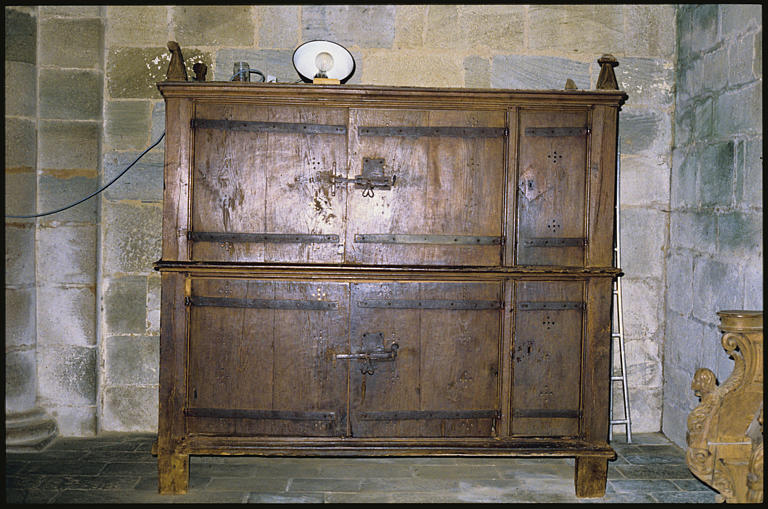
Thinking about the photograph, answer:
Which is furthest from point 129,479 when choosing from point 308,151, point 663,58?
point 663,58

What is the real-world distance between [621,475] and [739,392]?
48.7 inches

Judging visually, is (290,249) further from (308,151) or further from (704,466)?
(704,466)

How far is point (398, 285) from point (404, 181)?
51 centimetres

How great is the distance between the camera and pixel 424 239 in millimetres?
3346

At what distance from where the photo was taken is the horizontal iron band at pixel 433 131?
10.9 feet

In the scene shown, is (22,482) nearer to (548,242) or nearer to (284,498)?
(284,498)

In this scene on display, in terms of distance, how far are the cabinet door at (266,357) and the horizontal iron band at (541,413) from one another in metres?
0.86

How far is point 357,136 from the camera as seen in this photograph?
332 centimetres

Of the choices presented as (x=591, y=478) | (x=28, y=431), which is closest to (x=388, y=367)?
(x=591, y=478)

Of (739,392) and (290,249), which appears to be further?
(290,249)

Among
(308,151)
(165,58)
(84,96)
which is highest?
(165,58)

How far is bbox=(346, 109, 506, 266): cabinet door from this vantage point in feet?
10.9

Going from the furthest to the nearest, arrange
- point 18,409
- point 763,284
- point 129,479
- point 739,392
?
1. point 18,409
2. point 129,479
3. point 763,284
4. point 739,392

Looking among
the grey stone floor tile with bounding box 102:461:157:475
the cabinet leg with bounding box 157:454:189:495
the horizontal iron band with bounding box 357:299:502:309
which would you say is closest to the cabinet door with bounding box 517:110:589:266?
the horizontal iron band with bounding box 357:299:502:309
